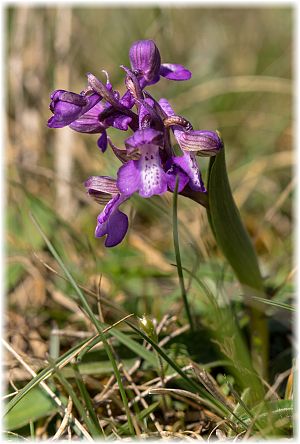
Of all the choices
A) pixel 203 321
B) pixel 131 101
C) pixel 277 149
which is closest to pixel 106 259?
pixel 203 321

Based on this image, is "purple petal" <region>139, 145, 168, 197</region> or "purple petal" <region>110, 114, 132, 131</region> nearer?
"purple petal" <region>139, 145, 168, 197</region>

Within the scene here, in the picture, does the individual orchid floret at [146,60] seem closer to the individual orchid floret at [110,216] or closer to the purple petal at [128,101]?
the purple petal at [128,101]

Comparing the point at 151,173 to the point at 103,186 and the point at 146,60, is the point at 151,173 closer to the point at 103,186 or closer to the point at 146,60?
the point at 103,186

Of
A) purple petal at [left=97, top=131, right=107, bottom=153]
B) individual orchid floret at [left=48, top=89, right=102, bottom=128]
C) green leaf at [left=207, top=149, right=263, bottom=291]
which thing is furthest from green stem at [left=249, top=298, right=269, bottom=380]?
individual orchid floret at [left=48, top=89, right=102, bottom=128]

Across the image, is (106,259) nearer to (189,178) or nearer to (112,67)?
(189,178)

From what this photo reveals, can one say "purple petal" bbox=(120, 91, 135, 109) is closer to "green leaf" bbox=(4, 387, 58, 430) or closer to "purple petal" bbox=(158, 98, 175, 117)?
"purple petal" bbox=(158, 98, 175, 117)

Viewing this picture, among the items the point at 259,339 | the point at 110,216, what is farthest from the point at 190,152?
the point at 259,339

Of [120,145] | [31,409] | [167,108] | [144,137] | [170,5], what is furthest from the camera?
[170,5]
